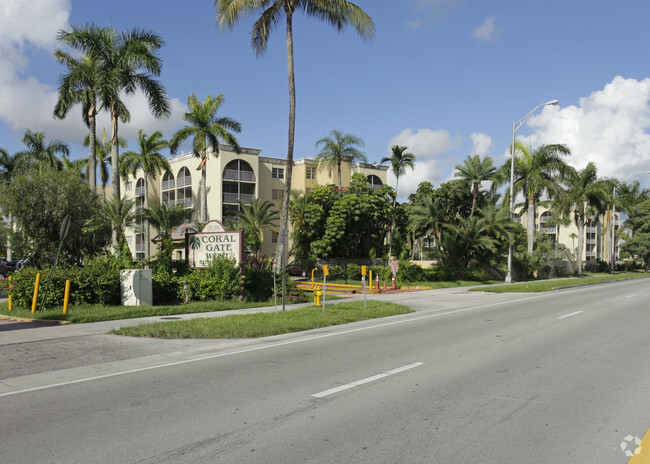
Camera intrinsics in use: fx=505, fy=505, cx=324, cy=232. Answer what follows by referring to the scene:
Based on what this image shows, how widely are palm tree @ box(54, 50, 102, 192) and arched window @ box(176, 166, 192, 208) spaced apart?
22250mm

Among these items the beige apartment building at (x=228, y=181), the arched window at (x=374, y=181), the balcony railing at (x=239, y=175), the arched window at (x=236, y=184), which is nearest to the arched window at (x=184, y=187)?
the beige apartment building at (x=228, y=181)

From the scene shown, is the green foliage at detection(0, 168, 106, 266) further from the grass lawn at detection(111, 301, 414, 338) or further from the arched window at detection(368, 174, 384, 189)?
the arched window at detection(368, 174, 384, 189)

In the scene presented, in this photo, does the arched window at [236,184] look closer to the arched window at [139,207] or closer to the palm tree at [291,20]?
the arched window at [139,207]

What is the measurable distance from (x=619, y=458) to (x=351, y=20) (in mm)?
21543

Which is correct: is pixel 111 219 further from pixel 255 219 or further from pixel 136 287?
pixel 255 219

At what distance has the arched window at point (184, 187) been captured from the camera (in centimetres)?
5269

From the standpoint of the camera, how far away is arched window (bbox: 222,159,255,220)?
50.7 meters

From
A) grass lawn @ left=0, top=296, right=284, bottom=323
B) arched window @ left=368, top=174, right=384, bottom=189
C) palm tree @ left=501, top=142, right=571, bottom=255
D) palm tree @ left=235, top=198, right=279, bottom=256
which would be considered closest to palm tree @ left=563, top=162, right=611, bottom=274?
palm tree @ left=501, top=142, right=571, bottom=255

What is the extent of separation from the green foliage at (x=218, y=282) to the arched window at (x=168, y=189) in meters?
38.0

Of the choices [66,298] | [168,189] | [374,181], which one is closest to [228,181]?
[168,189]

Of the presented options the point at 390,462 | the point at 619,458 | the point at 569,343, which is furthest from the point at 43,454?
the point at 569,343

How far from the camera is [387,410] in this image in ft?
19.7

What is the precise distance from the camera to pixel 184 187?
53156 millimetres

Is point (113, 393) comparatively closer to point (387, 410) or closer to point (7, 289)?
point (387, 410)
